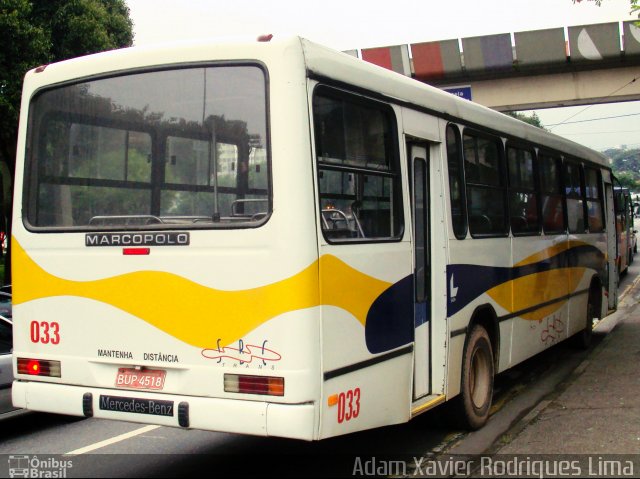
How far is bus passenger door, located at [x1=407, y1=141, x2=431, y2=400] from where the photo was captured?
653 cm

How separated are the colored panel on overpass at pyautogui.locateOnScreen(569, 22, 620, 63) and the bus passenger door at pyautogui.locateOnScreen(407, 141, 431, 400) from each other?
72.0ft

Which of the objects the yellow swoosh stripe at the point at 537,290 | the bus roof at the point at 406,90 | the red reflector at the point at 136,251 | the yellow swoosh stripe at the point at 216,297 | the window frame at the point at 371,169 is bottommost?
the yellow swoosh stripe at the point at 537,290

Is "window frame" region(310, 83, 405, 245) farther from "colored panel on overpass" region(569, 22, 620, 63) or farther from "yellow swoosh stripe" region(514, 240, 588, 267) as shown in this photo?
"colored panel on overpass" region(569, 22, 620, 63)

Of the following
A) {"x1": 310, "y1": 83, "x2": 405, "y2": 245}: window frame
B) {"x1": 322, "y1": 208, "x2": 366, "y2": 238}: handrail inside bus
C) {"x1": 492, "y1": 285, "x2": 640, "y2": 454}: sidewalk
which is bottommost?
{"x1": 492, "y1": 285, "x2": 640, "y2": 454}: sidewalk

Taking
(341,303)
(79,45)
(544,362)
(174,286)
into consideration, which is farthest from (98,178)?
(79,45)

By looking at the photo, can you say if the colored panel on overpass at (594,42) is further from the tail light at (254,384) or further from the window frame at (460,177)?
the tail light at (254,384)

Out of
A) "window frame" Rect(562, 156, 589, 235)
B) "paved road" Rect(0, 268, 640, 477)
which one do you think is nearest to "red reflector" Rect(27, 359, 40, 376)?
"paved road" Rect(0, 268, 640, 477)

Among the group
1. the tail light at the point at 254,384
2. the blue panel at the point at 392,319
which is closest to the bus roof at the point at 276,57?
the blue panel at the point at 392,319

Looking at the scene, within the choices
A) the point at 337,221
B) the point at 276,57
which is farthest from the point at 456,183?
the point at 276,57

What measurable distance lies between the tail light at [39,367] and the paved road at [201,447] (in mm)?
982

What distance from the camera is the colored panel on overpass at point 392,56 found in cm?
2811

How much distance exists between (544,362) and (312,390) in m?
7.22

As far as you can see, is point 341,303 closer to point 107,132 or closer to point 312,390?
point 312,390

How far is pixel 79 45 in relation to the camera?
1931 centimetres
